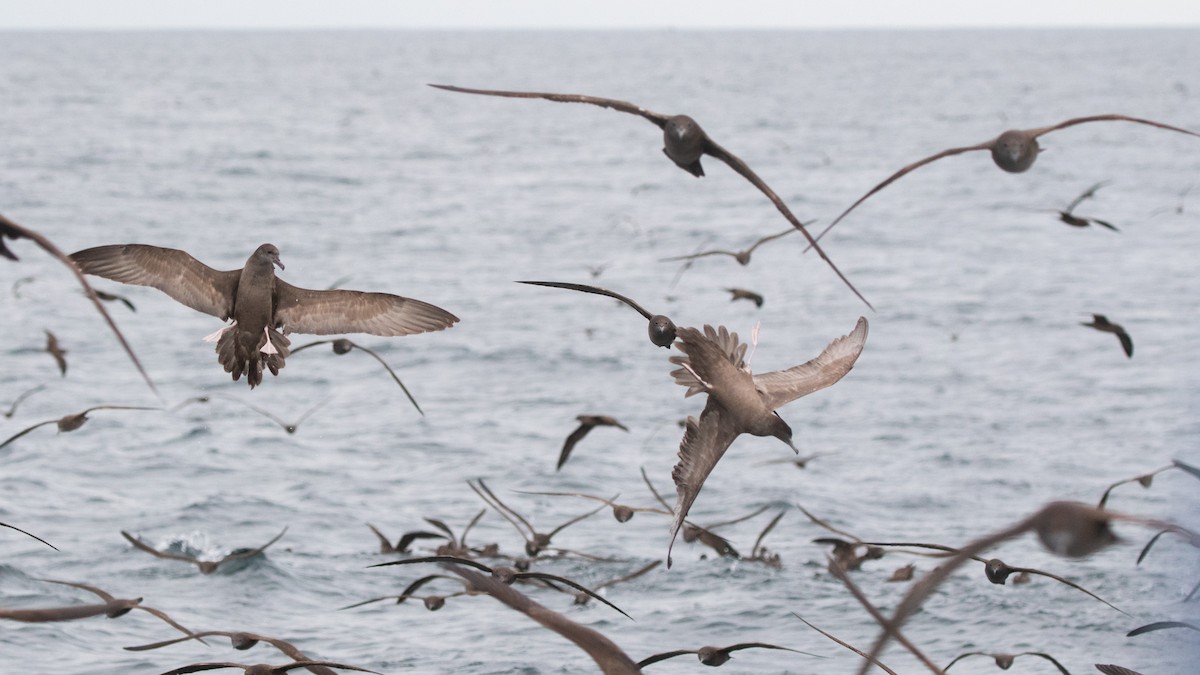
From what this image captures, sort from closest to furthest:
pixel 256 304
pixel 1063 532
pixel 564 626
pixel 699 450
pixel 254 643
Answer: pixel 1063 532 < pixel 564 626 < pixel 699 450 < pixel 256 304 < pixel 254 643

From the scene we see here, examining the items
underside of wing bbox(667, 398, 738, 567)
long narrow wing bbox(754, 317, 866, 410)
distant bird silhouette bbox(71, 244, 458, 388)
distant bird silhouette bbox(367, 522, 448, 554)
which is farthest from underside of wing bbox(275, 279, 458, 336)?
distant bird silhouette bbox(367, 522, 448, 554)

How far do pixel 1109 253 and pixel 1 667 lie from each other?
40389 millimetres

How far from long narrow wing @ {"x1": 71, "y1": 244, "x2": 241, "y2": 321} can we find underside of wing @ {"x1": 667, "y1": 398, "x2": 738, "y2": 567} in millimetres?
2597

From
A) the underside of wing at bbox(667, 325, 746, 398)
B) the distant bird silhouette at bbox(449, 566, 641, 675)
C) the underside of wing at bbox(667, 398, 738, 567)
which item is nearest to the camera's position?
the distant bird silhouette at bbox(449, 566, 641, 675)

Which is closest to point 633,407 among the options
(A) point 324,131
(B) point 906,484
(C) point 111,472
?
(B) point 906,484

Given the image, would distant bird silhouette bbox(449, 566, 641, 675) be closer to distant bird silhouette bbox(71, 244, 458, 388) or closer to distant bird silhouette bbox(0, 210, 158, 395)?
distant bird silhouette bbox(0, 210, 158, 395)

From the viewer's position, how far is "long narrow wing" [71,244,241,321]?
820 centimetres

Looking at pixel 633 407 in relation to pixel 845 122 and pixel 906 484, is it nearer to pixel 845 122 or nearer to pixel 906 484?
pixel 906 484

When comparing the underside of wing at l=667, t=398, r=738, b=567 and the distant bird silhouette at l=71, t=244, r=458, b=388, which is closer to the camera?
the underside of wing at l=667, t=398, r=738, b=567

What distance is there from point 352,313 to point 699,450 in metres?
2.05

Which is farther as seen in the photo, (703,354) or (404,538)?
(404,538)

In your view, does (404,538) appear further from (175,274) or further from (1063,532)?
(1063,532)

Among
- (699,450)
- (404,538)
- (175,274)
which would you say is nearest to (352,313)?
(175,274)

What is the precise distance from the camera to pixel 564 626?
4883mm
